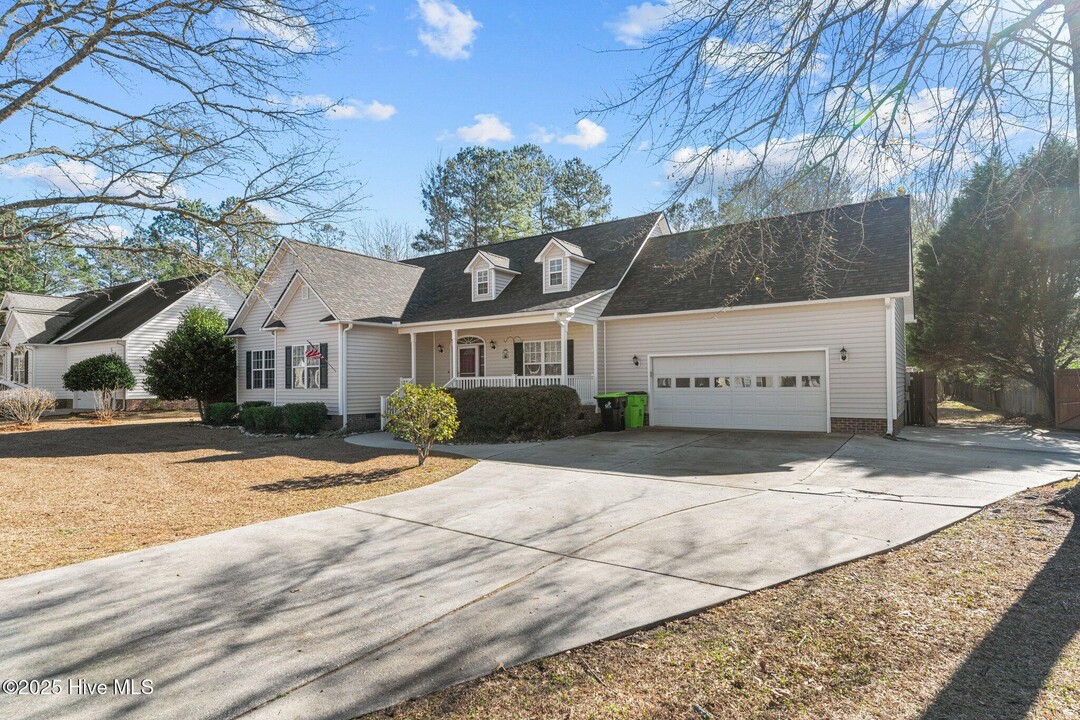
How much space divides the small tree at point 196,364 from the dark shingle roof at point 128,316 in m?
5.47

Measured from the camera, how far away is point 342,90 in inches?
326

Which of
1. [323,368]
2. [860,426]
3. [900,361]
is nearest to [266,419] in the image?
[323,368]

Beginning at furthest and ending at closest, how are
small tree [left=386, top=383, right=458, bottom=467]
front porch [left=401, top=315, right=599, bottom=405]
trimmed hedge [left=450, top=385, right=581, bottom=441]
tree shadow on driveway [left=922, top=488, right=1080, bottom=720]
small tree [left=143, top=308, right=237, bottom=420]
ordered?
small tree [left=143, top=308, right=237, bottom=420], front porch [left=401, top=315, right=599, bottom=405], trimmed hedge [left=450, top=385, right=581, bottom=441], small tree [left=386, top=383, right=458, bottom=467], tree shadow on driveway [left=922, top=488, right=1080, bottom=720]

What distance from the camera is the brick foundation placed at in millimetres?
Result: 13352

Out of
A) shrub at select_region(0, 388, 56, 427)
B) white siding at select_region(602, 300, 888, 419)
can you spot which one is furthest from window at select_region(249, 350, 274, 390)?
white siding at select_region(602, 300, 888, 419)

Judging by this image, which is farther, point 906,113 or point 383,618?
point 906,113

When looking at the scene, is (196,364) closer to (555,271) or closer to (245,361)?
(245,361)

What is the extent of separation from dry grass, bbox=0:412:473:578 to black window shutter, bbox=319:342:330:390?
2.56 m

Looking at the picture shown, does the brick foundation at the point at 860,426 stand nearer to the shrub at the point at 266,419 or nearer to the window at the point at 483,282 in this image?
the window at the point at 483,282

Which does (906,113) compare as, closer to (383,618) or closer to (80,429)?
(383,618)

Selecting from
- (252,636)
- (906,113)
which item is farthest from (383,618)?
(906,113)

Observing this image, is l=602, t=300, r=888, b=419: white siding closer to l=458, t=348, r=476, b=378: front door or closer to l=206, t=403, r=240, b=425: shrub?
l=458, t=348, r=476, b=378: front door

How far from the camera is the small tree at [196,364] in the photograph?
20.9 m

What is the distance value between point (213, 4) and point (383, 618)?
8.17 m
